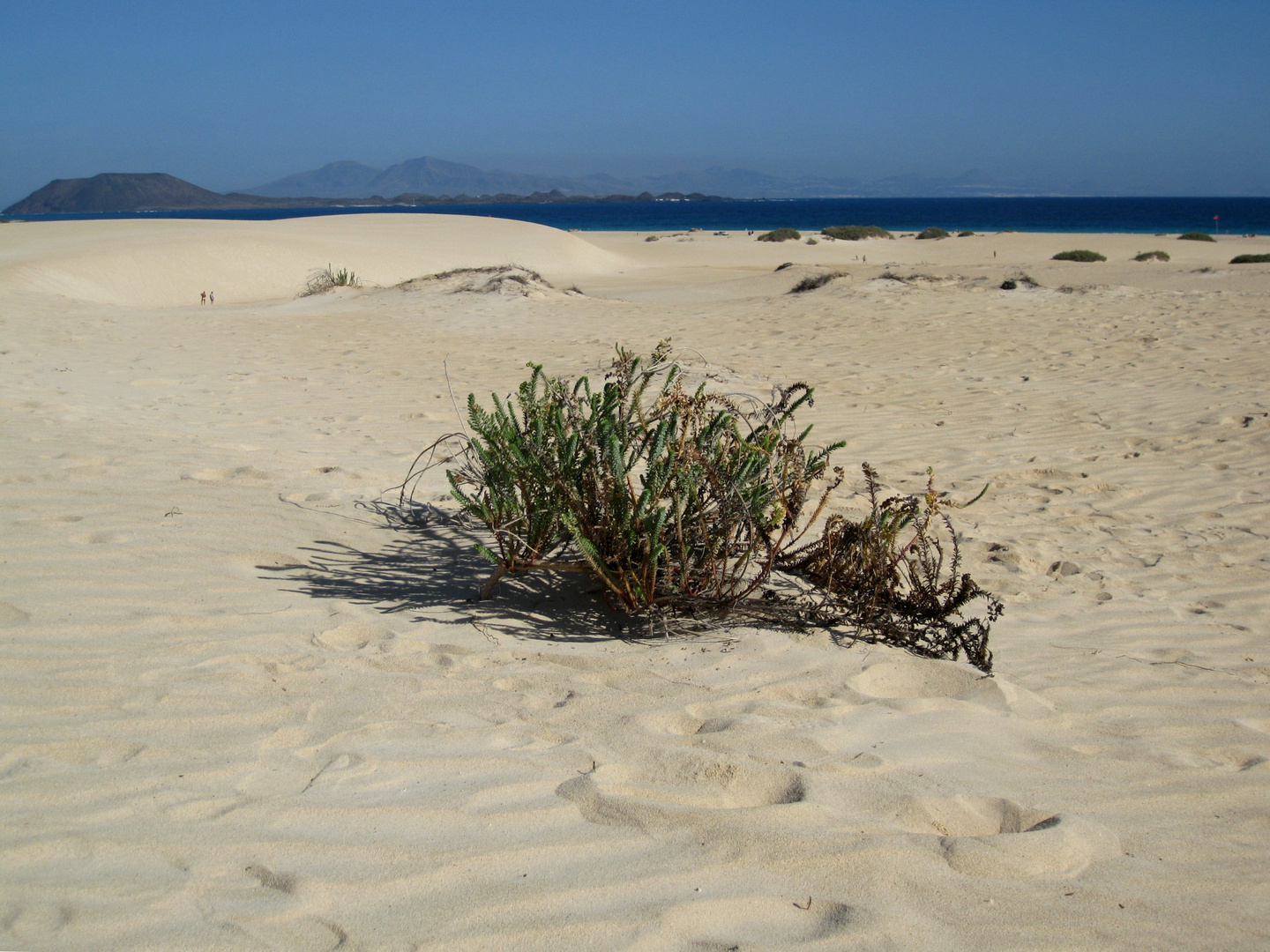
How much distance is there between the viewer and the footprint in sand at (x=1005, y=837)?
1834 mm

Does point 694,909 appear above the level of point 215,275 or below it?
below

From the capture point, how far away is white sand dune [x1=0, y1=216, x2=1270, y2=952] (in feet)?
5.44

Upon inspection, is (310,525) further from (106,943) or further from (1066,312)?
(1066,312)

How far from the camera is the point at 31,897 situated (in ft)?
5.16

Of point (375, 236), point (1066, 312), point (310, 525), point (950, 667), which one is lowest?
point (950, 667)

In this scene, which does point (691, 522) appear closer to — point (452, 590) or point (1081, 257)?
point (452, 590)

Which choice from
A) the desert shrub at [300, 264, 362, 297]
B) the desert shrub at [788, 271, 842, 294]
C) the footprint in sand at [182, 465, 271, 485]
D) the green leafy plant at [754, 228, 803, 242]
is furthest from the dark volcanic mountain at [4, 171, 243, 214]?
the footprint in sand at [182, 465, 271, 485]

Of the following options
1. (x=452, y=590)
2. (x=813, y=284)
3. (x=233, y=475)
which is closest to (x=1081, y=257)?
(x=813, y=284)

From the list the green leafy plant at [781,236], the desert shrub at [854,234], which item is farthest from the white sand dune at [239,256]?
the desert shrub at [854,234]

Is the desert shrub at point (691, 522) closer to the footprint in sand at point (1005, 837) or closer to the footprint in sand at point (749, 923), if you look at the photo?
the footprint in sand at point (1005, 837)

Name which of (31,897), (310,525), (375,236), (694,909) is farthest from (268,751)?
(375,236)

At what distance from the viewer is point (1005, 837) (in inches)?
75.5

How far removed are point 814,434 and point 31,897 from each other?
5.20 metres

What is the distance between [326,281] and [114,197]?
178 meters
